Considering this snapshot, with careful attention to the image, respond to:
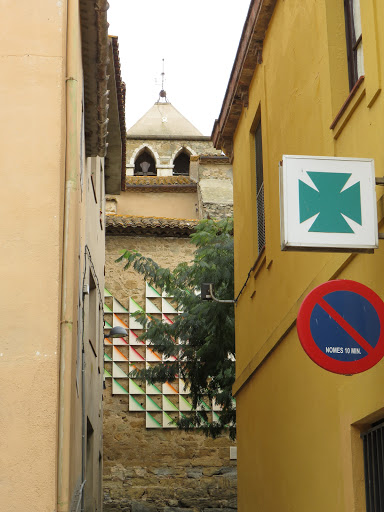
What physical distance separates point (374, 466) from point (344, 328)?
1395mm

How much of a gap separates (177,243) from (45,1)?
14.9 metres

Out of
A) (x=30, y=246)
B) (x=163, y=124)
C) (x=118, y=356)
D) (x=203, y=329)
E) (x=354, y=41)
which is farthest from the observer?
(x=163, y=124)

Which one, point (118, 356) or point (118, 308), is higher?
point (118, 308)

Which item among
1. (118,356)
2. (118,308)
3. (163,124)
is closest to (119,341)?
(118,356)

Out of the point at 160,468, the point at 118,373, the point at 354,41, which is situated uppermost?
the point at 354,41

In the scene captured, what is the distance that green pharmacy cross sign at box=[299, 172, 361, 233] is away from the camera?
5645 mm

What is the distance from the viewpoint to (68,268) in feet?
26.1

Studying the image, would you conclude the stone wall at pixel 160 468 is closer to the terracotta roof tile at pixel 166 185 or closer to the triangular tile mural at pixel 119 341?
the triangular tile mural at pixel 119 341

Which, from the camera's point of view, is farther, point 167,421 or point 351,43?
point 167,421

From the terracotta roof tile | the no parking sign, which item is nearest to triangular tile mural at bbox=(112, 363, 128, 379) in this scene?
the terracotta roof tile

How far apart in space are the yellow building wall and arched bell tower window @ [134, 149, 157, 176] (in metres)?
31.4

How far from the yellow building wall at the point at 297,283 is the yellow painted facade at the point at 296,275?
12mm

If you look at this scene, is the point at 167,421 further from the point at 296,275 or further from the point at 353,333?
the point at 353,333

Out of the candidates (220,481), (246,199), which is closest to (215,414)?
(220,481)
